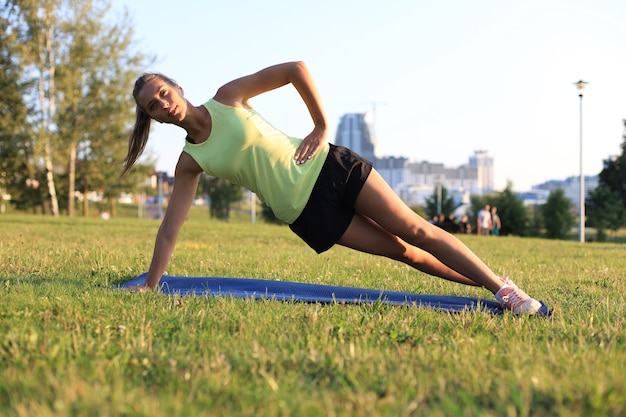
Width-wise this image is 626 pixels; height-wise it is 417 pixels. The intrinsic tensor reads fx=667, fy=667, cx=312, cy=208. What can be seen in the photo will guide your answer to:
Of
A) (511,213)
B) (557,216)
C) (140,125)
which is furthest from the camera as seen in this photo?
(511,213)

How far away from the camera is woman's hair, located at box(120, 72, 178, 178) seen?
13.3 ft

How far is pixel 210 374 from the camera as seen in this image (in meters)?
2.23

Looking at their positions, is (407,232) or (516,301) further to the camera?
(407,232)

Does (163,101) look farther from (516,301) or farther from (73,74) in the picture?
(73,74)

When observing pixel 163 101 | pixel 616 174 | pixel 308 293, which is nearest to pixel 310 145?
pixel 163 101

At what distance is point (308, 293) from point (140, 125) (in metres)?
1.57

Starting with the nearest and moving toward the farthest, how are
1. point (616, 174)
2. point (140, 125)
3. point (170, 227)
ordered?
point (140, 125) → point (170, 227) → point (616, 174)

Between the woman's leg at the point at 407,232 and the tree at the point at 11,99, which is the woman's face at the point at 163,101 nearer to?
the woman's leg at the point at 407,232

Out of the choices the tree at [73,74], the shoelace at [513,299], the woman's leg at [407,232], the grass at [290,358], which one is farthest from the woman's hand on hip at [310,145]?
the tree at [73,74]

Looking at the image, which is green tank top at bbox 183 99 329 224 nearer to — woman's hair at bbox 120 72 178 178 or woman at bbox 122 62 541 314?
woman at bbox 122 62 541 314

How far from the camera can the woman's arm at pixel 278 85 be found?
160 inches

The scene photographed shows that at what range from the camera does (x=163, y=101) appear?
12.9 ft

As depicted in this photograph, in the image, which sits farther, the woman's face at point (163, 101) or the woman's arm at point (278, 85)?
the woman's arm at point (278, 85)

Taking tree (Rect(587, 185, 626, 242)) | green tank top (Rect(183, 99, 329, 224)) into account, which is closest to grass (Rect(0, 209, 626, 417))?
green tank top (Rect(183, 99, 329, 224))
